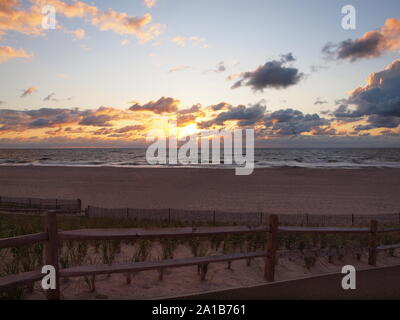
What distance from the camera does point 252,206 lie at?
2519 centimetres

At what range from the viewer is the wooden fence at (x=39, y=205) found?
67.8 feet

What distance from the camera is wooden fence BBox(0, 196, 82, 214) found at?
2067 centimetres

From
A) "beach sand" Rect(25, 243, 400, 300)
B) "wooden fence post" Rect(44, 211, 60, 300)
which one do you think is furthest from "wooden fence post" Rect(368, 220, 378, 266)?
"wooden fence post" Rect(44, 211, 60, 300)

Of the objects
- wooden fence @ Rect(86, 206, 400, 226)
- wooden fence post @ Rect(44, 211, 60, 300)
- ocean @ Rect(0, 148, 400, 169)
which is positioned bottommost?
wooden fence @ Rect(86, 206, 400, 226)

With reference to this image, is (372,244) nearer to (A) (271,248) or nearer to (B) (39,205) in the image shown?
(A) (271,248)

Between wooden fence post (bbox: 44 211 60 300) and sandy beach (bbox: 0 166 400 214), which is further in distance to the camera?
sandy beach (bbox: 0 166 400 214)

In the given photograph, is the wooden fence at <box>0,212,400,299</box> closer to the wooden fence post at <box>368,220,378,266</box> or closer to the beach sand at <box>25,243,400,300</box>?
the beach sand at <box>25,243,400,300</box>

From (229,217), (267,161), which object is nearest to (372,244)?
(229,217)

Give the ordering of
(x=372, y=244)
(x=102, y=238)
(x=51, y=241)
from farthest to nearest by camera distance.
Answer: (x=372, y=244)
(x=102, y=238)
(x=51, y=241)

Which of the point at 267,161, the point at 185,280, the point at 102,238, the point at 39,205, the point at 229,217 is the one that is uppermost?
the point at 267,161

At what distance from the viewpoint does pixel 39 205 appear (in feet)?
69.2

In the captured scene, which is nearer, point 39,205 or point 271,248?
point 271,248

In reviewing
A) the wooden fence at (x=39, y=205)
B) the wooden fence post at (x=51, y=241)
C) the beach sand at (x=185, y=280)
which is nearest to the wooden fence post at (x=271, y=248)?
the beach sand at (x=185, y=280)
